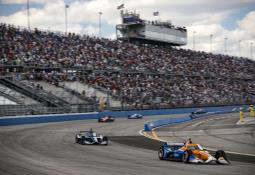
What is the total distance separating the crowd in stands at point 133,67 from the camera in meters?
50.4

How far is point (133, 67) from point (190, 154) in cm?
4613

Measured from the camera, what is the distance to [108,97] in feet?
170

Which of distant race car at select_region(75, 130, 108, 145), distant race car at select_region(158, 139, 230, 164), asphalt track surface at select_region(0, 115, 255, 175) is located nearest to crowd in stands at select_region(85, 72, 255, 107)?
distant race car at select_region(75, 130, 108, 145)

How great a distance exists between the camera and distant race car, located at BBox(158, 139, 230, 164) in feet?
51.1

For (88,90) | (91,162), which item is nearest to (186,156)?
(91,162)

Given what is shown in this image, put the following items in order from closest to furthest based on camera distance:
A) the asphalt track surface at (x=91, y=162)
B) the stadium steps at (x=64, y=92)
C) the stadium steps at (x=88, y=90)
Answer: the asphalt track surface at (x=91, y=162) → the stadium steps at (x=64, y=92) → the stadium steps at (x=88, y=90)

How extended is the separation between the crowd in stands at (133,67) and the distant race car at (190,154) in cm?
3243

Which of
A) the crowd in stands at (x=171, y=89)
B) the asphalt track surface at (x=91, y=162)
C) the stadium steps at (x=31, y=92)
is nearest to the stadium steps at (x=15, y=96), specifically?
the stadium steps at (x=31, y=92)

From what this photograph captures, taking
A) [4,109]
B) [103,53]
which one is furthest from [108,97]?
[4,109]

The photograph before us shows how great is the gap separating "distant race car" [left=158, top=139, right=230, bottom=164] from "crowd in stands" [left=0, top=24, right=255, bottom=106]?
106ft

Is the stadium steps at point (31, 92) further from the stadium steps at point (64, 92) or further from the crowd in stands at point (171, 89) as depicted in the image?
the crowd in stands at point (171, 89)

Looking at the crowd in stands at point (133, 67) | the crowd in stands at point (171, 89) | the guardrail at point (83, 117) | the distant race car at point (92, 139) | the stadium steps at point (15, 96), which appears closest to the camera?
the distant race car at point (92, 139)

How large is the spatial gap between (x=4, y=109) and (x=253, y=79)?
57.2 m

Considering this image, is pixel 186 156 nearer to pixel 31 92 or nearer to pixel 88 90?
pixel 31 92
